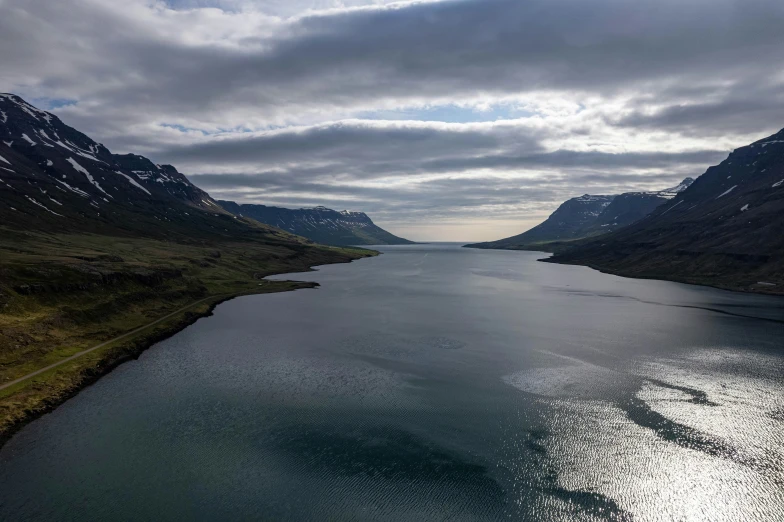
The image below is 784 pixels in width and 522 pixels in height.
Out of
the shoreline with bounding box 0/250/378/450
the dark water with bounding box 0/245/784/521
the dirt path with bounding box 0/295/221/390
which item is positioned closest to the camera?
the dark water with bounding box 0/245/784/521

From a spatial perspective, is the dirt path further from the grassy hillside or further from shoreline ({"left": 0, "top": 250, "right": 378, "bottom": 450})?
the grassy hillside

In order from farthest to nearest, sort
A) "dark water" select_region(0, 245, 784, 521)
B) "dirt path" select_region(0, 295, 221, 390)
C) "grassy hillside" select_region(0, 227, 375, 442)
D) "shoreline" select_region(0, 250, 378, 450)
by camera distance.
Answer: "grassy hillside" select_region(0, 227, 375, 442) → "dirt path" select_region(0, 295, 221, 390) → "shoreline" select_region(0, 250, 378, 450) → "dark water" select_region(0, 245, 784, 521)

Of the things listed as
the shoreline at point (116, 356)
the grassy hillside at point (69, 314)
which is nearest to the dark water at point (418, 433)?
the shoreline at point (116, 356)

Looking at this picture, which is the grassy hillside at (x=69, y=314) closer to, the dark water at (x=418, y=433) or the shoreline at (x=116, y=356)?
the shoreline at (x=116, y=356)

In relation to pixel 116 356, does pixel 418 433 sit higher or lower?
lower

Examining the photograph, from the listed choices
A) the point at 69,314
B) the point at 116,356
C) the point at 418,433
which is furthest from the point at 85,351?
the point at 418,433

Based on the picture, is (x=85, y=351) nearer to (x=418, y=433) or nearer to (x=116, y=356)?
(x=116, y=356)

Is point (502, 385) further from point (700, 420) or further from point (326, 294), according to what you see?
point (326, 294)

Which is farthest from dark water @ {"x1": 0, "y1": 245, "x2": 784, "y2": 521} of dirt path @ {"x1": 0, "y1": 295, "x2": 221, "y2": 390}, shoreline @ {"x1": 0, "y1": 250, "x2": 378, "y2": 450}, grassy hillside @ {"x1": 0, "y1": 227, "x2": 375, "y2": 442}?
dirt path @ {"x1": 0, "y1": 295, "x2": 221, "y2": 390}

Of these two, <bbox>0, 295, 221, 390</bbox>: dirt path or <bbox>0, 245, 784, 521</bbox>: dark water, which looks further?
<bbox>0, 295, 221, 390</bbox>: dirt path

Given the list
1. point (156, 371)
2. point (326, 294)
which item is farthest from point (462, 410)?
point (326, 294)
